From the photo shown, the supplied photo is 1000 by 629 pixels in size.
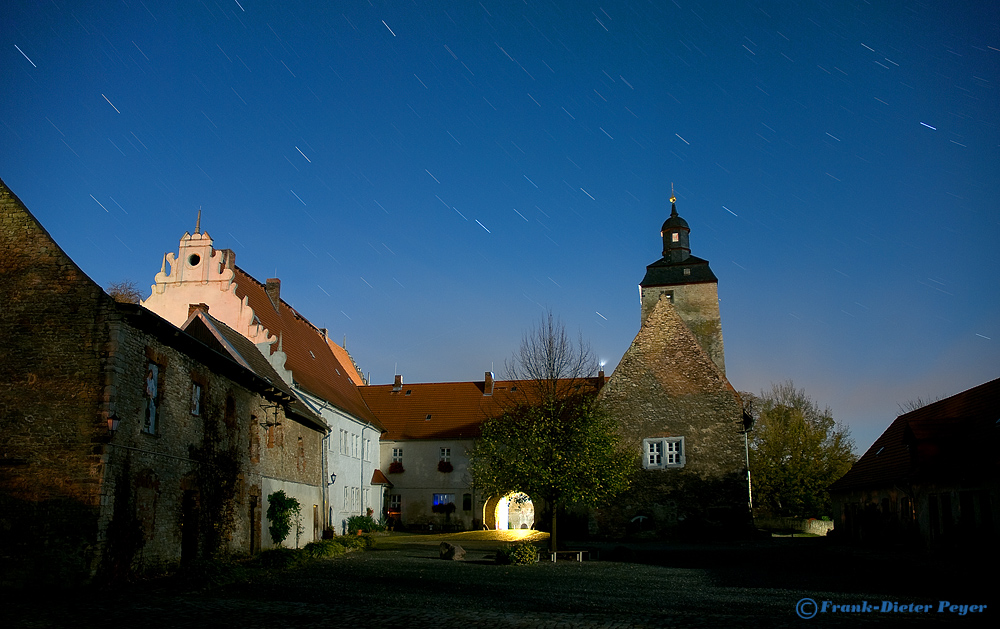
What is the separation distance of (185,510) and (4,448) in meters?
4.80

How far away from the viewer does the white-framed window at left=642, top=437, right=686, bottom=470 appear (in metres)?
31.4

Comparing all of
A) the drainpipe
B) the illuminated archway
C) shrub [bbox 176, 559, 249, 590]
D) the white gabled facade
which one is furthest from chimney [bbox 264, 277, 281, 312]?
shrub [bbox 176, 559, 249, 590]

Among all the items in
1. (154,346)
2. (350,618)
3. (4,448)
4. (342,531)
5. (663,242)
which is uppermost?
(663,242)

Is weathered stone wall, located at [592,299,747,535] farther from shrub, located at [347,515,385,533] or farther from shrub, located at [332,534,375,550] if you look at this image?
shrub, located at [347,515,385,533]

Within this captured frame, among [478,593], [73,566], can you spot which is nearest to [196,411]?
[73,566]

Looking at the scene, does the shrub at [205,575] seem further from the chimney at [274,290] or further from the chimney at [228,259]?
the chimney at [274,290]

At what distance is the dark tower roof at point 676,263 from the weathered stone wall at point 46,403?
4487cm

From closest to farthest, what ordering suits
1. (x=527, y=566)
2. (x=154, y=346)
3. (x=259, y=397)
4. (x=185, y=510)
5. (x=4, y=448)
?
(x=4, y=448)
(x=154, y=346)
(x=185, y=510)
(x=527, y=566)
(x=259, y=397)

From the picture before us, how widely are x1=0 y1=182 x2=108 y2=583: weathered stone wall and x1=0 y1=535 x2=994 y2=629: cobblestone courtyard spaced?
1421 millimetres

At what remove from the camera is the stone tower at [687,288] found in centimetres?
5247

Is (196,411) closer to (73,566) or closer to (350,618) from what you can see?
(73,566)

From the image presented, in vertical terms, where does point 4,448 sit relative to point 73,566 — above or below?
above

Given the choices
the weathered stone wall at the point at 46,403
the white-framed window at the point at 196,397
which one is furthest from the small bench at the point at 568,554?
the weathered stone wall at the point at 46,403

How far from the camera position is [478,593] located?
1396 cm
